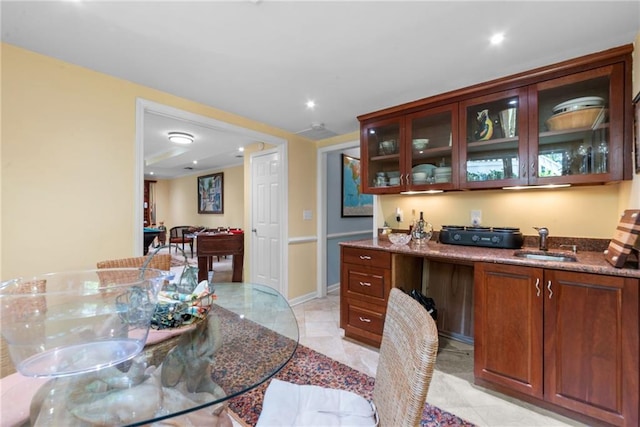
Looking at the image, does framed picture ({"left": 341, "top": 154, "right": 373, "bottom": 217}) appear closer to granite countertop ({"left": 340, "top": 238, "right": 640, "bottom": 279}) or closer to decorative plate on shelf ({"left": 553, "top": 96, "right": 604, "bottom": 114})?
granite countertop ({"left": 340, "top": 238, "right": 640, "bottom": 279})

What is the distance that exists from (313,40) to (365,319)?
2.22m

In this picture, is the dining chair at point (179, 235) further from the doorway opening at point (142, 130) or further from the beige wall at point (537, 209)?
the beige wall at point (537, 209)

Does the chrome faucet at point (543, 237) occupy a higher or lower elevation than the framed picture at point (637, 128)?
lower

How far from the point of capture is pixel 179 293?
4.62ft

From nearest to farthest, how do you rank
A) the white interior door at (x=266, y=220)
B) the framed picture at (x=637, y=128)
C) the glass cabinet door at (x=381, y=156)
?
the framed picture at (x=637, y=128) → the glass cabinet door at (x=381, y=156) → the white interior door at (x=266, y=220)

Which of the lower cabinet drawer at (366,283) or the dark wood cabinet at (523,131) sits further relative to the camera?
the lower cabinet drawer at (366,283)

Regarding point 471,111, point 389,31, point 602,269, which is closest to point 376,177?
point 471,111

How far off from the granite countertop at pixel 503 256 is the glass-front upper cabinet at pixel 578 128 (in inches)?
21.1

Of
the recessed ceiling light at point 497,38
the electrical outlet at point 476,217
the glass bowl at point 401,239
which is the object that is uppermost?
the recessed ceiling light at point 497,38

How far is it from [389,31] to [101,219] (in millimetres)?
2384

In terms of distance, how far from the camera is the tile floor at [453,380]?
5.24ft

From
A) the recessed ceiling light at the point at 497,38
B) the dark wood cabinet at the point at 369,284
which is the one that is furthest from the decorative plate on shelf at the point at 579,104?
the dark wood cabinet at the point at 369,284

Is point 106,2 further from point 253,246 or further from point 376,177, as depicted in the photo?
point 253,246

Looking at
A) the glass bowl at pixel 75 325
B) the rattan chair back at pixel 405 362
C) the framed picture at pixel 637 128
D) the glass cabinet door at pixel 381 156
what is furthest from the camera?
the glass cabinet door at pixel 381 156
